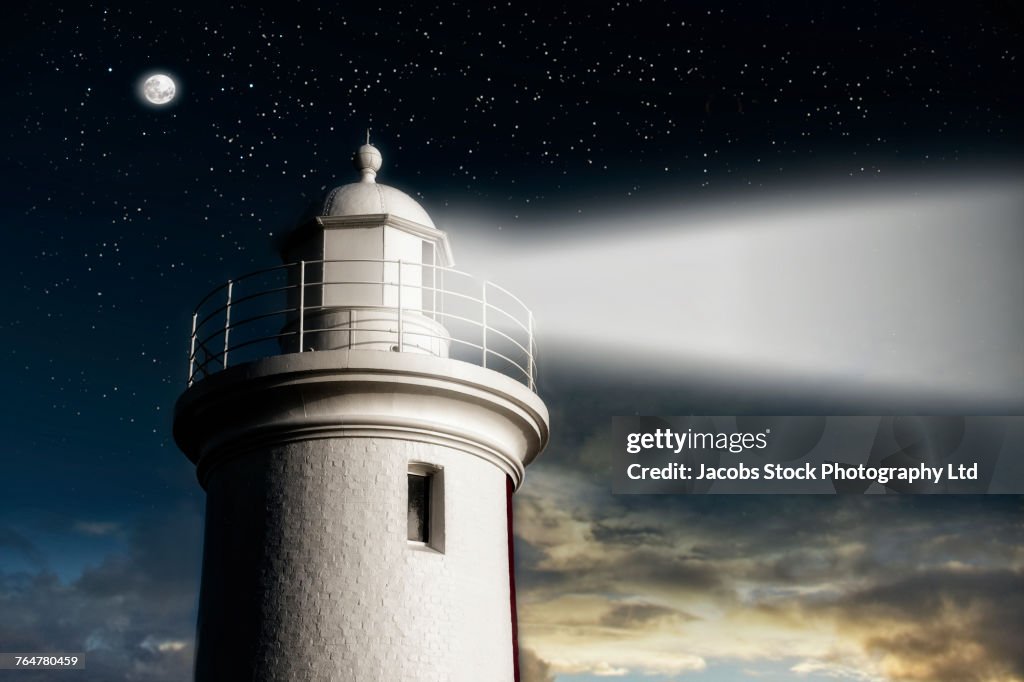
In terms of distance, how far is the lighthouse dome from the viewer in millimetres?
13125

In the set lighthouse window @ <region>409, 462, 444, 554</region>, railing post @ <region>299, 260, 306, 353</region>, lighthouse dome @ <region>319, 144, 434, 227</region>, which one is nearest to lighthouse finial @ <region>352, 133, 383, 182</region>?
lighthouse dome @ <region>319, 144, 434, 227</region>

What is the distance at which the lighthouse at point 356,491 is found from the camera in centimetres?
1111

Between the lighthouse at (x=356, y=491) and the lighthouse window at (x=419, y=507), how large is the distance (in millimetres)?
13

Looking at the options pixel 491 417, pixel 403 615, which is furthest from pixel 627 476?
pixel 403 615

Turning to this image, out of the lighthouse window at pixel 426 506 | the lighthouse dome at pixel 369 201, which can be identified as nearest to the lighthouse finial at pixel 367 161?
the lighthouse dome at pixel 369 201

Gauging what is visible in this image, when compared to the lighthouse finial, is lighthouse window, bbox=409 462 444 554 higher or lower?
lower

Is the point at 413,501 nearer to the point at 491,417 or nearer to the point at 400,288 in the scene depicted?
the point at 491,417

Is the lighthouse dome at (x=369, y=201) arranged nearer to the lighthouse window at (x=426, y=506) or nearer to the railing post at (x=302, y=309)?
the railing post at (x=302, y=309)

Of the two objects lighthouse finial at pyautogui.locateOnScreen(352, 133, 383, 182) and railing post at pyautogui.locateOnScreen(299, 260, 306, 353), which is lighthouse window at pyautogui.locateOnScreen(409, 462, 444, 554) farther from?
lighthouse finial at pyautogui.locateOnScreen(352, 133, 383, 182)

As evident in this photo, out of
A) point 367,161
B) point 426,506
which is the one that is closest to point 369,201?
point 367,161

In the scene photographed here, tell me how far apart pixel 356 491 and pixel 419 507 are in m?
0.70

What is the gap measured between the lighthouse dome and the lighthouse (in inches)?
26.1

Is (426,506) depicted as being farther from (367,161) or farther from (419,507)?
(367,161)

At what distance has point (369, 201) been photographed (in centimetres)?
1318
